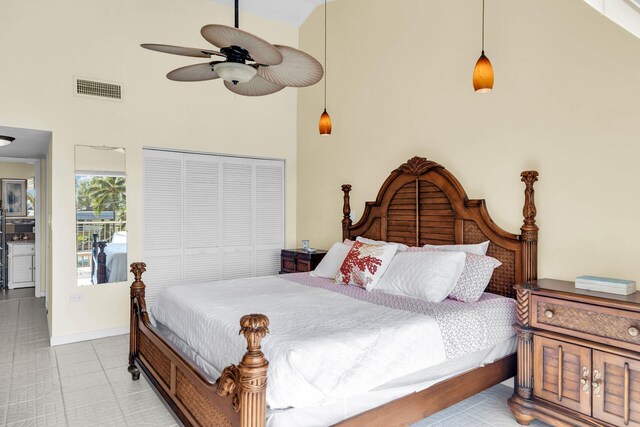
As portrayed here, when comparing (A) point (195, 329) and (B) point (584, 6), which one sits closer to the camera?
(A) point (195, 329)

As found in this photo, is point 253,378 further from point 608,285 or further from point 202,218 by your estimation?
point 202,218

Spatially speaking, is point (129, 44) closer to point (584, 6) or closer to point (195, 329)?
point (195, 329)

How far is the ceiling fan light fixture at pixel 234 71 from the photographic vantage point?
7.64ft

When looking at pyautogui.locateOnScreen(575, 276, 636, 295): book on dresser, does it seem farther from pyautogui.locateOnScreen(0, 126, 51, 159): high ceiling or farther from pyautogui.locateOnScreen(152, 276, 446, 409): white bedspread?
pyautogui.locateOnScreen(0, 126, 51, 159): high ceiling

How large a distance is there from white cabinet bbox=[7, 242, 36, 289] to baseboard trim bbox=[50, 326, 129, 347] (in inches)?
151

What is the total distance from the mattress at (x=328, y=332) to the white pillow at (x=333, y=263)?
0.57m

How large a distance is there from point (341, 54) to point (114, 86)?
2.63 metres

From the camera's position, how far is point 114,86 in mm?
4434

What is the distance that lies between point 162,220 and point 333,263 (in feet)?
7.39

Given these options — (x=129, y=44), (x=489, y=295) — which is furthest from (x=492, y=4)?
(x=129, y=44)

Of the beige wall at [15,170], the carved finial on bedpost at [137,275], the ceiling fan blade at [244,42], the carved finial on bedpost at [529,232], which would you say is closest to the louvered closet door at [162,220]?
the carved finial on bedpost at [137,275]

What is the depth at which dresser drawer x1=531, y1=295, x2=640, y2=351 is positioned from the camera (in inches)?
84.4

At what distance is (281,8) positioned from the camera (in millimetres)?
5328

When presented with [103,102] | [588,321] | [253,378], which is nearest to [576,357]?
[588,321]
